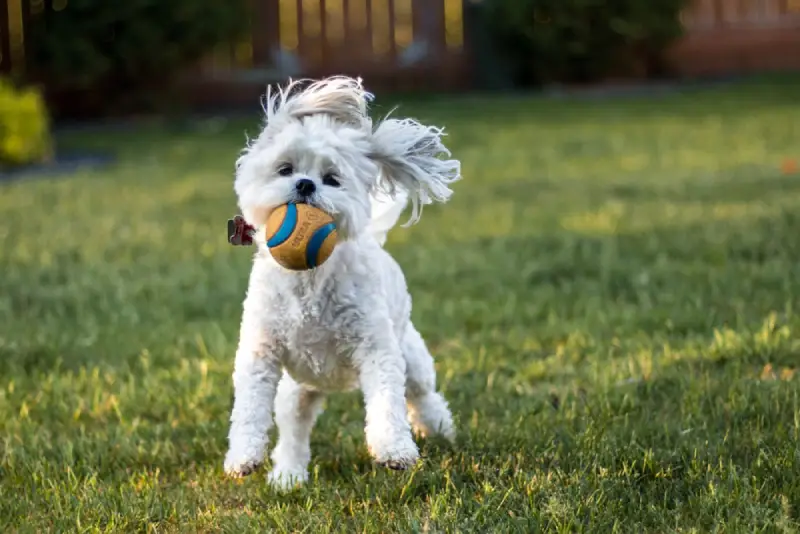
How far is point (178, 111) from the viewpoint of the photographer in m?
19.0

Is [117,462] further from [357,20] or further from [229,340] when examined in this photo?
[357,20]

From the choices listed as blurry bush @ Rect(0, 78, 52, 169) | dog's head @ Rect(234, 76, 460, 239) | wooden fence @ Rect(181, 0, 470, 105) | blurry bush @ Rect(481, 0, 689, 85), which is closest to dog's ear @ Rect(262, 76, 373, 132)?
dog's head @ Rect(234, 76, 460, 239)

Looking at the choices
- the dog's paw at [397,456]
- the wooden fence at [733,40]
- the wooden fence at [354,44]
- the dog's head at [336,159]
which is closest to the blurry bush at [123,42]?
the wooden fence at [354,44]

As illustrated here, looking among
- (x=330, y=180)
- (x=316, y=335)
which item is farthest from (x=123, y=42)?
(x=316, y=335)

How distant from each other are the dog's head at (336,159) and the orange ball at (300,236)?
66 millimetres

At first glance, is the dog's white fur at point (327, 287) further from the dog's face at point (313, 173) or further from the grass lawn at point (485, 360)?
the grass lawn at point (485, 360)

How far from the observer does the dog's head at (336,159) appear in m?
3.64

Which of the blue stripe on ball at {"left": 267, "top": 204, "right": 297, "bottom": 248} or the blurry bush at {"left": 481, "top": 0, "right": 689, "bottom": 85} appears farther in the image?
the blurry bush at {"left": 481, "top": 0, "right": 689, "bottom": 85}

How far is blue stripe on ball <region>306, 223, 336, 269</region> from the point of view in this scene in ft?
11.5

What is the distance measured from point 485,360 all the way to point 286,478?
1787mm

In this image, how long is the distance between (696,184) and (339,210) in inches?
282

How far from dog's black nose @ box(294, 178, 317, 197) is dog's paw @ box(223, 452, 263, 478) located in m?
0.85

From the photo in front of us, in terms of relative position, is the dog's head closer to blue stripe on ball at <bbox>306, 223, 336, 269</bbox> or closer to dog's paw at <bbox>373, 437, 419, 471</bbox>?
blue stripe on ball at <bbox>306, 223, 336, 269</bbox>

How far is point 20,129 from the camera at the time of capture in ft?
43.2
